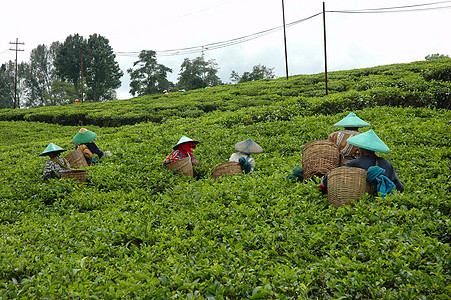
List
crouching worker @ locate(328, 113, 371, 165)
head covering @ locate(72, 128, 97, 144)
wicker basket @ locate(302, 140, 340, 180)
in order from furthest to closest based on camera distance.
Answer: head covering @ locate(72, 128, 97, 144)
crouching worker @ locate(328, 113, 371, 165)
wicker basket @ locate(302, 140, 340, 180)

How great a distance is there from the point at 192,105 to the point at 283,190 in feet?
42.4

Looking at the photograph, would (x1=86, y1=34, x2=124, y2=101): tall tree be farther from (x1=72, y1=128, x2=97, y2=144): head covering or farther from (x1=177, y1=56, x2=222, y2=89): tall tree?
(x1=72, y1=128, x2=97, y2=144): head covering

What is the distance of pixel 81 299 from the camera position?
3.15 meters

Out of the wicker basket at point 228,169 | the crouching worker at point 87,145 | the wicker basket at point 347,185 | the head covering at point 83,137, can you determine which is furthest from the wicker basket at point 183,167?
the wicker basket at point 347,185

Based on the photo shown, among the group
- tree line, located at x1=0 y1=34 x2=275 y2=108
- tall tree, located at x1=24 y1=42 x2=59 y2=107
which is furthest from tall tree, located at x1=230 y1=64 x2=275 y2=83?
tall tree, located at x1=24 y1=42 x2=59 y2=107

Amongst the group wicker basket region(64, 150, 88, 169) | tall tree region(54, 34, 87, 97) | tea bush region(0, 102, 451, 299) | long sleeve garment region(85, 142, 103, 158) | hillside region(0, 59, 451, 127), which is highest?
tall tree region(54, 34, 87, 97)

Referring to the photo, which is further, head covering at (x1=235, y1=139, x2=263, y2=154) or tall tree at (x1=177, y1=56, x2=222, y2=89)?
tall tree at (x1=177, y1=56, x2=222, y2=89)

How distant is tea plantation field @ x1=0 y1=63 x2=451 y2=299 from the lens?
3.23m

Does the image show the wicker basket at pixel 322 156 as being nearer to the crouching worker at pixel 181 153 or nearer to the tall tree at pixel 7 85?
the crouching worker at pixel 181 153

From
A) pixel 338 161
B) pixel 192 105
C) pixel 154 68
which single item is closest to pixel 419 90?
pixel 338 161

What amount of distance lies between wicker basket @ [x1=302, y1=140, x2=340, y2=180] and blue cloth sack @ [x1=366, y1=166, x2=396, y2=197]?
0.94 m

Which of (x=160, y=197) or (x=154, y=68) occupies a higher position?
(x=154, y=68)

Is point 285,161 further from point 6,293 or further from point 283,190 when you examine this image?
point 6,293

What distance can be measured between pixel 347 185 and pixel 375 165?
0.53 m
